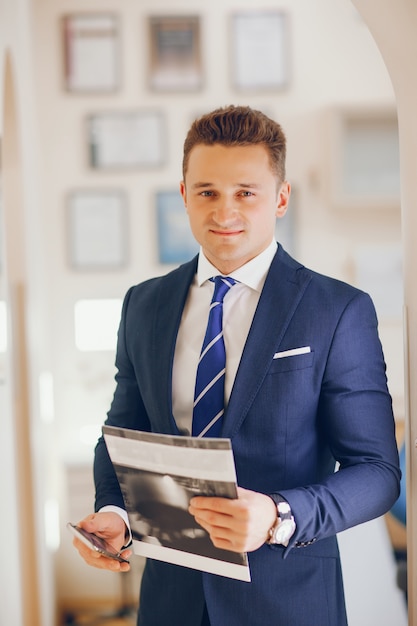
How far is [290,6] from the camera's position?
11.1 feet

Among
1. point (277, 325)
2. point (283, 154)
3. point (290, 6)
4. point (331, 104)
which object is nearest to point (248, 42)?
point (290, 6)

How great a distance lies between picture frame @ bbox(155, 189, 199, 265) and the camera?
3436mm

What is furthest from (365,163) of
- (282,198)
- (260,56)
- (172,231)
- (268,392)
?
(268,392)

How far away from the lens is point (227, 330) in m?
1.34

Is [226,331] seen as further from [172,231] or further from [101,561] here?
[172,231]

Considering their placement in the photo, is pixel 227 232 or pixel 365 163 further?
pixel 365 163

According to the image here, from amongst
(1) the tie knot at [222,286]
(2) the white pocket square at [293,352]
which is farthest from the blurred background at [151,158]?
(2) the white pocket square at [293,352]

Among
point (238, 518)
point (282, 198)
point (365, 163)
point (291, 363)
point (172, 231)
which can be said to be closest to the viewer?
point (238, 518)

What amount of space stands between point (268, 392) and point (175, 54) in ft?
8.50

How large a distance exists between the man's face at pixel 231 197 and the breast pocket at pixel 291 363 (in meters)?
0.21

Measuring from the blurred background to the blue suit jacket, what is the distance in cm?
210

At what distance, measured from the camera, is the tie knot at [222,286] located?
1.34 metres

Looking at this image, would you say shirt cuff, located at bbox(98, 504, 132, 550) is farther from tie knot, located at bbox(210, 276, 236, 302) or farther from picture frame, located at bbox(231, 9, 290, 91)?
picture frame, located at bbox(231, 9, 290, 91)

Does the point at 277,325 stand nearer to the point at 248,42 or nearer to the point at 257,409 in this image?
→ the point at 257,409
